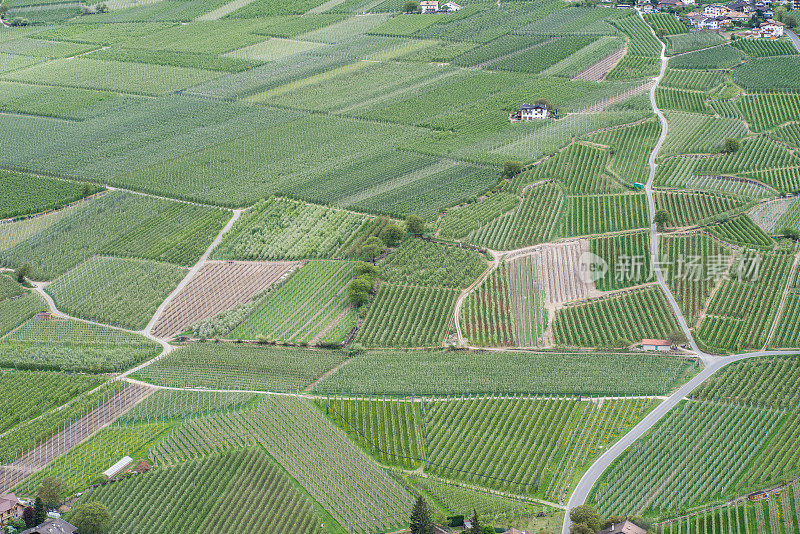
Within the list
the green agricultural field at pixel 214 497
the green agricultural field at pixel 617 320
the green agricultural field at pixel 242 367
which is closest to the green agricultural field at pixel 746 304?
the green agricultural field at pixel 617 320

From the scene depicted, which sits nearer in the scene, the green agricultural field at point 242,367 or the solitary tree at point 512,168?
the green agricultural field at point 242,367

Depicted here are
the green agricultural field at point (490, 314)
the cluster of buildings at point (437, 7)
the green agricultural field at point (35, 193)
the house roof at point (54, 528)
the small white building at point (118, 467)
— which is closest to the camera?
the house roof at point (54, 528)

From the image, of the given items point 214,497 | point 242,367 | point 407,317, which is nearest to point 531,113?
point 407,317

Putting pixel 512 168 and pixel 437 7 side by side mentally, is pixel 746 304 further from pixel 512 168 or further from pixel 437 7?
pixel 437 7

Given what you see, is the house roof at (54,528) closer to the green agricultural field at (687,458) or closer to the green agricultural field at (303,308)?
the green agricultural field at (303,308)

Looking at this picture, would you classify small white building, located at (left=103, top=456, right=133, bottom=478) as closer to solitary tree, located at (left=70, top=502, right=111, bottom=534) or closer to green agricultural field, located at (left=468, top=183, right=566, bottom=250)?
solitary tree, located at (left=70, top=502, right=111, bottom=534)

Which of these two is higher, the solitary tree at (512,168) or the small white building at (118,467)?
the solitary tree at (512,168)
